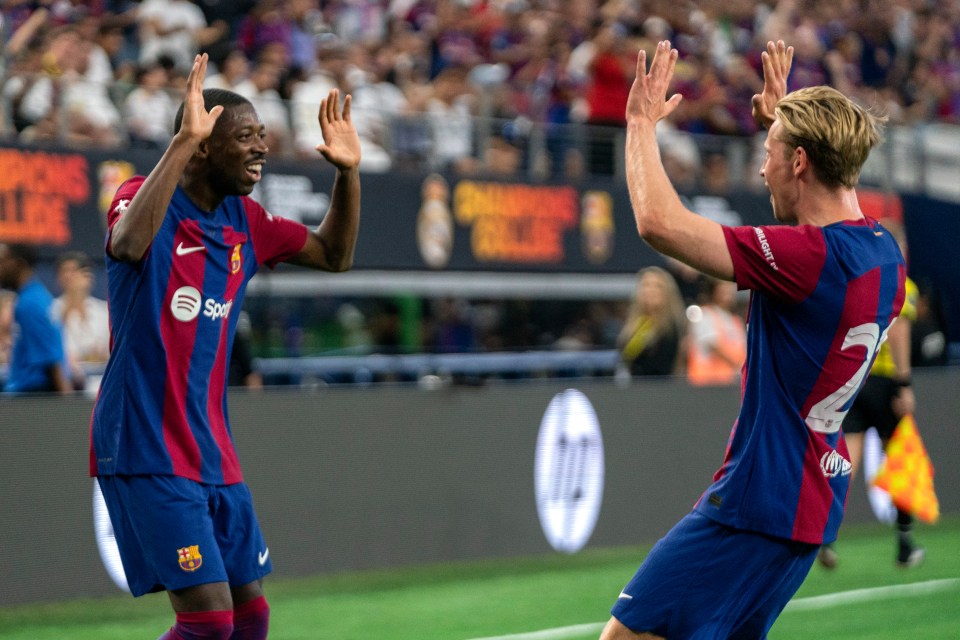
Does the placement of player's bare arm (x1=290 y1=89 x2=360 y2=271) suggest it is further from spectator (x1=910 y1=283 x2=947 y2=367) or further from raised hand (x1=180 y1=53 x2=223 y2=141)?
spectator (x1=910 y1=283 x2=947 y2=367)

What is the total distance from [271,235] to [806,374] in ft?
6.70

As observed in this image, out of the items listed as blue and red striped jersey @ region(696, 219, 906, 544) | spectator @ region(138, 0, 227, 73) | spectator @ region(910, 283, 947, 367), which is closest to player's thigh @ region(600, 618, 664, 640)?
blue and red striped jersey @ region(696, 219, 906, 544)

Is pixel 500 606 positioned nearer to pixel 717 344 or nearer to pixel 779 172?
Result: pixel 717 344

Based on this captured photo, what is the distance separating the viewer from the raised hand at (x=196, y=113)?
4410 millimetres

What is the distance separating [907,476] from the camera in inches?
390

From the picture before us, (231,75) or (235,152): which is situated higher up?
(231,75)

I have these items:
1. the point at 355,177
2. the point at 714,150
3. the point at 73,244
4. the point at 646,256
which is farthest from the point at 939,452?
the point at 355,177

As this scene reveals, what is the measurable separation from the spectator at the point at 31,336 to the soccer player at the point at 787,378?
20.7 feet

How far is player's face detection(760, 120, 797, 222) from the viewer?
4.00 metres

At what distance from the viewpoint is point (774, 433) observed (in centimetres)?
398

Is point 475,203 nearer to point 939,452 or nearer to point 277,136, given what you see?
point 277,136

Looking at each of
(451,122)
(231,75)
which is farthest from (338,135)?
(451,122)

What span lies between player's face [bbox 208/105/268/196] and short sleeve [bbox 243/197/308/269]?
29cm

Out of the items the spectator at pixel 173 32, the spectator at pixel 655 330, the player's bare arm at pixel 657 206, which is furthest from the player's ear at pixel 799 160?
the spectator at pixel 173 32
